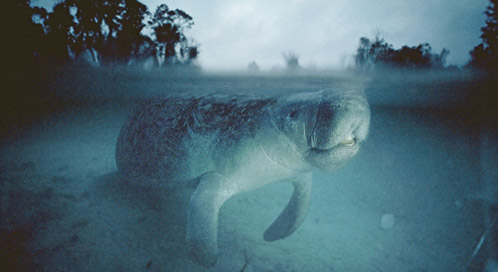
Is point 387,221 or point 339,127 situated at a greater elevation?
point 339,127

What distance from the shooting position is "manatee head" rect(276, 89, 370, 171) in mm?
985

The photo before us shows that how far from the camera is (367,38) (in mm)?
5398

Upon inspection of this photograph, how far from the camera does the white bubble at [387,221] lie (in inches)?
135

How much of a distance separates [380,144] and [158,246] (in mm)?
6774

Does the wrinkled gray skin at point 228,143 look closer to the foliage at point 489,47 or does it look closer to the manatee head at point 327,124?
the manatee head at point 327,124

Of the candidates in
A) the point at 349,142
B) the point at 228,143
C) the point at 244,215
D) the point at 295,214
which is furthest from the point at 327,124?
the point at 244,215

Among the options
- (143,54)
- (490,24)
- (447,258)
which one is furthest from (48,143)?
(490,24)

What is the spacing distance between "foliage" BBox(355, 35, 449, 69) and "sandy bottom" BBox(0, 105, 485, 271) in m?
2.05

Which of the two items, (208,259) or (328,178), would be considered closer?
(208,259)

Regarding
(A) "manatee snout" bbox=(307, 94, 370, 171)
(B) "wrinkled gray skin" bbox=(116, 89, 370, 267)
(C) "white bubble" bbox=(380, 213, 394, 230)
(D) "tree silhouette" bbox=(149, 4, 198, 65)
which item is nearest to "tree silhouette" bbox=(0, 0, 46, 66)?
(D) "tree silhouette" bbox=(149, 4, 198, 65)

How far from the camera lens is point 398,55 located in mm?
5547

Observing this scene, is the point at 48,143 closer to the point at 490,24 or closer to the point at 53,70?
the point at 53,70

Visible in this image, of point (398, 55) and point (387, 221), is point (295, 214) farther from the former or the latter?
point (398, 55)

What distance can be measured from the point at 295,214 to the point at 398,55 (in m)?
6.08
